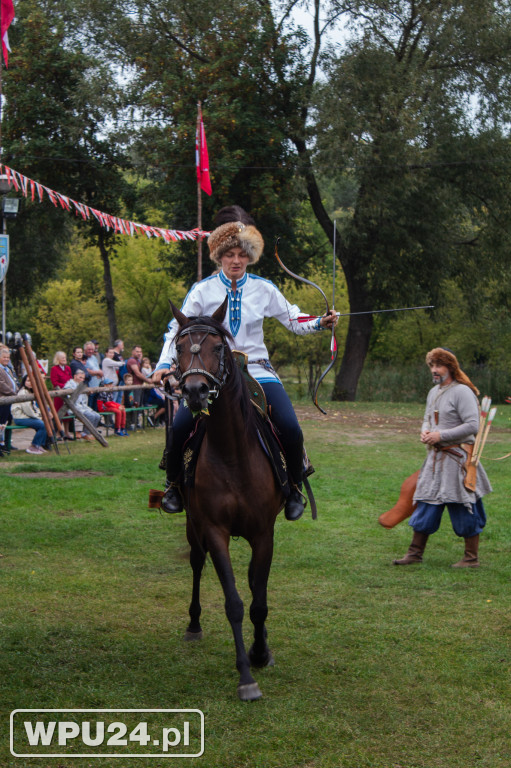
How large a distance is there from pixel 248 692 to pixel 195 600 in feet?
4.05

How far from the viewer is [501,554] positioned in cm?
891

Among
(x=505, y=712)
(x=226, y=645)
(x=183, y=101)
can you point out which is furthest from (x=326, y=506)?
(x=183, y=101)

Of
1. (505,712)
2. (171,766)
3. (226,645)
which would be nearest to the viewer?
(171,766)

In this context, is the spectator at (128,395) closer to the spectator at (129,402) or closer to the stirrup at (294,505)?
the spectator at (129,402)

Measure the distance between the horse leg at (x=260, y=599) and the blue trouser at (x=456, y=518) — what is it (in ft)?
10.8

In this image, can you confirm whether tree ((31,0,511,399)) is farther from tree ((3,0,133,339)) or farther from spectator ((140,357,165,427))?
spectator ((140,357,165,427))

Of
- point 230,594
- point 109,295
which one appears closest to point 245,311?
point 230,594

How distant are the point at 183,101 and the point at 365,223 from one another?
7680mm

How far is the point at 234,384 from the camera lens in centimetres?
506

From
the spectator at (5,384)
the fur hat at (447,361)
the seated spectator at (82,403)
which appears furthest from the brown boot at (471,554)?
the seated spectator at (82,403)

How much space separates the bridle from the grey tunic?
13.2 ft

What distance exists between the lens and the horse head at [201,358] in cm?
442

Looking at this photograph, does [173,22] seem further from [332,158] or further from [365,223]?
[365,223]

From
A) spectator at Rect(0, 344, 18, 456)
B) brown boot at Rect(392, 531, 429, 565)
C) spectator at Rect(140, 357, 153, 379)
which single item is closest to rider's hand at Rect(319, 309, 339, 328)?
brown boot at Rect(392, 531, 429, 565)
